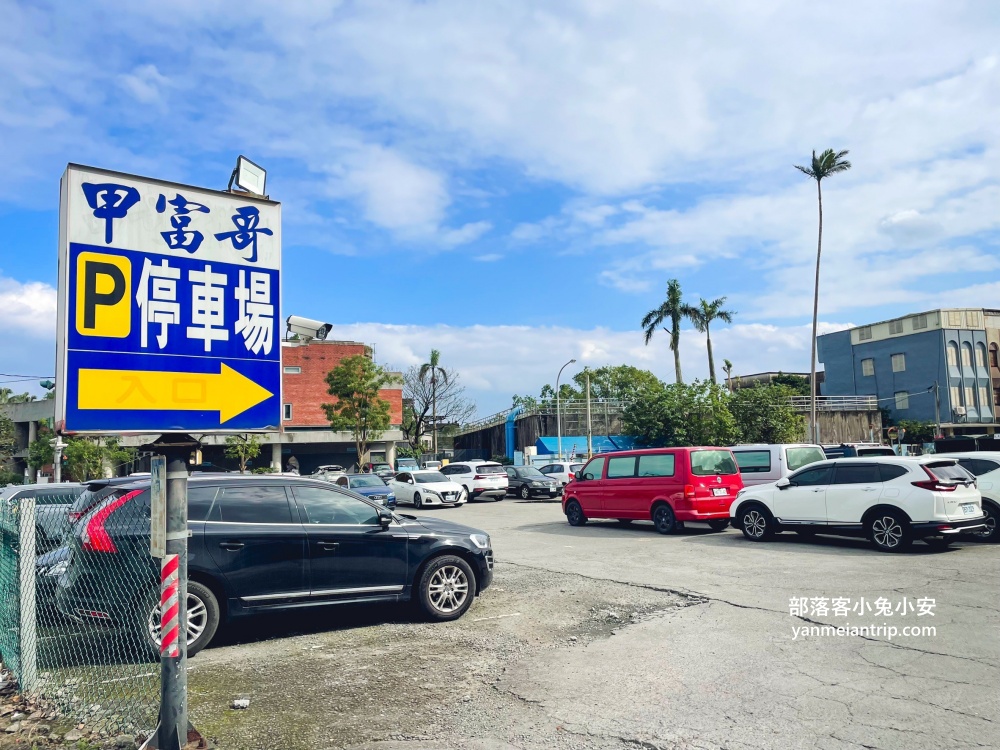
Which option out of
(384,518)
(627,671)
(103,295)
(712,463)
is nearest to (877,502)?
(712,463)

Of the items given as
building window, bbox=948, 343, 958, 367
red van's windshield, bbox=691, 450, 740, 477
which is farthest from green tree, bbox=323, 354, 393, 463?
building window, bbox=948, 343, 958, 367

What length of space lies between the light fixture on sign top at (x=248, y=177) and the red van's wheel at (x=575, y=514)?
13.5 m

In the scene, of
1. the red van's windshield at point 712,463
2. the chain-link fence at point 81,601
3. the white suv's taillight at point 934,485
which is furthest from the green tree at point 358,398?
the chain-link fence at point 81,601

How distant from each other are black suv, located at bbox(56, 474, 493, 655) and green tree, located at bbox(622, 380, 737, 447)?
1261 inches

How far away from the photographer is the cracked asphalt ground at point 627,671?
16.0 feet

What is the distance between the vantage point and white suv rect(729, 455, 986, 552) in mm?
11422

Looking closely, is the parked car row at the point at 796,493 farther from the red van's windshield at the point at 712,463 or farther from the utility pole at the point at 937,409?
the utility pole at the point at 937,409

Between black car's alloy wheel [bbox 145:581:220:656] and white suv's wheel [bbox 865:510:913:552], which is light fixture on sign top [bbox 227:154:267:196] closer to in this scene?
black car's alloy wheel [bbox 145:581:220:656]

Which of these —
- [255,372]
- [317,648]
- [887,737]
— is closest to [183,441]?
[255,372]

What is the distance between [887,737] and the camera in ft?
15.2

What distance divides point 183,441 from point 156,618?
9.44ft

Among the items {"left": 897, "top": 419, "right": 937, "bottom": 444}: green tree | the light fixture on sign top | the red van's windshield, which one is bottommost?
the red van's windshield

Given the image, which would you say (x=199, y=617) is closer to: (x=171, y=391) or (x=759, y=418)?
(x=171, y=391)

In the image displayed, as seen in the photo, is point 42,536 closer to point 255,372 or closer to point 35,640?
point 35,640
